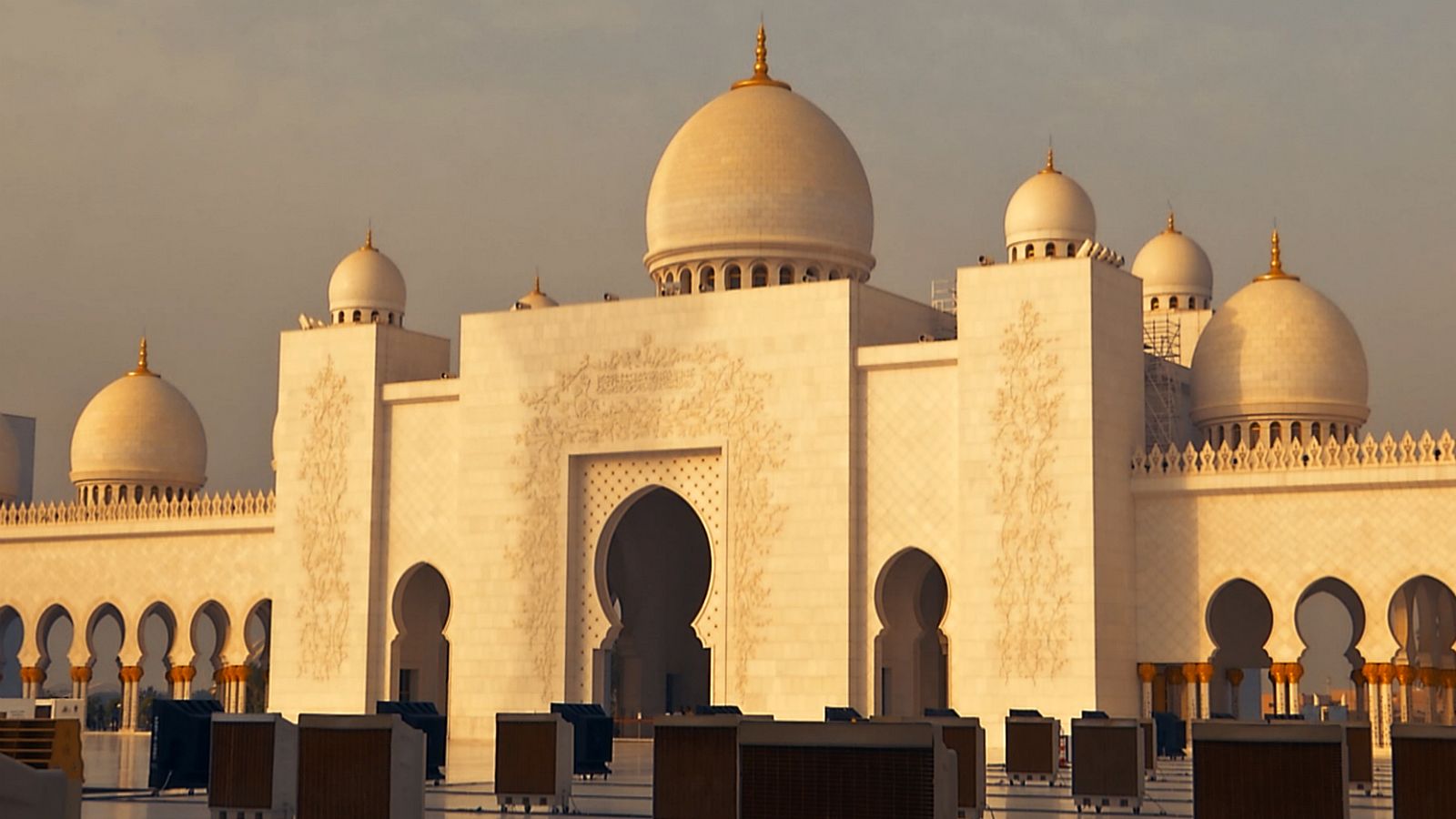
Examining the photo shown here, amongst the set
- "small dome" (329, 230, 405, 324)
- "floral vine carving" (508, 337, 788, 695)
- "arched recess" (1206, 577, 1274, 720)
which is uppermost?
"small dome" (329, 230, 405, 324)

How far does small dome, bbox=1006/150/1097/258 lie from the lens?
26.5m

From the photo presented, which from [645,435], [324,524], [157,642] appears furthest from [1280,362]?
[157,642]

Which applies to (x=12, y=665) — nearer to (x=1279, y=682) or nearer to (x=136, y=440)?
(x=136, y=440)

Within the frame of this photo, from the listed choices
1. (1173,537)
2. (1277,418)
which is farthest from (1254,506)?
(1277,418)

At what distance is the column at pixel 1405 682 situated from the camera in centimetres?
2270

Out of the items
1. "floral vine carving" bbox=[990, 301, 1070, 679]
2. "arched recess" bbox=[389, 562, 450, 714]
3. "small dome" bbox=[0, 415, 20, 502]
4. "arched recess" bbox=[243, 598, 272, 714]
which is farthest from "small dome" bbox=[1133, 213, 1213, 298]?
"small dome" bbox=[0, 415, 20, 502]

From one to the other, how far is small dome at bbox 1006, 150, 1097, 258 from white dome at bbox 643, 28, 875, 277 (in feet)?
7.84

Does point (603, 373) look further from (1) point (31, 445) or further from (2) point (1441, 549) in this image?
(1) point (31, 445)

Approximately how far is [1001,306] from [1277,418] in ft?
14.0

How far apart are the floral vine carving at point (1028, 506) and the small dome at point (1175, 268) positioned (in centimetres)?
1070

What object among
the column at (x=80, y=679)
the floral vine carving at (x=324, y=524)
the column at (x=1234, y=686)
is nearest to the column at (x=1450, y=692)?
the column at (x=1234, y=686)

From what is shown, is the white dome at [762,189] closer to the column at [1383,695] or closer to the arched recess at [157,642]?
the column at [1383,695]

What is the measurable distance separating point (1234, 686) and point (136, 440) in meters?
18.4

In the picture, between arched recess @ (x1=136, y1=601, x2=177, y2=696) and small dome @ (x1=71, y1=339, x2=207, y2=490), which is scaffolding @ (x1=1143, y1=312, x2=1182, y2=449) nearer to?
arched recess @ (x1=136, y1=601, x2=177, y2=696)
